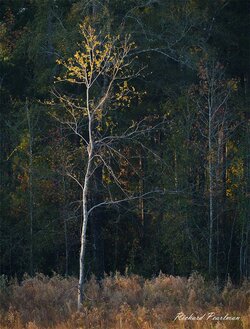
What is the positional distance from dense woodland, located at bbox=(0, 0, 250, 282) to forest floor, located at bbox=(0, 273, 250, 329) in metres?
6.34

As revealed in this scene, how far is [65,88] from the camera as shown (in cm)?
2281

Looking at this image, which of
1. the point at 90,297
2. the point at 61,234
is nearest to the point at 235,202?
the point at 61,234

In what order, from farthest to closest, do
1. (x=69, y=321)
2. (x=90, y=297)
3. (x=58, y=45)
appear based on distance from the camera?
(x=58, y=45) < (x=90, y=297) < (x=69, y=321)

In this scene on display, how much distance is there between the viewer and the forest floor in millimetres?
11141

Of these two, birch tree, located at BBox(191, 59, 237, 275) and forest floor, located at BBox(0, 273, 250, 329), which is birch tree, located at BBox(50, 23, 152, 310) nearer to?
forest floor, located at BBox(0, 273, 250, 329)

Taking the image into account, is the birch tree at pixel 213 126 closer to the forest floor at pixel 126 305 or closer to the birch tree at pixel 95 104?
the birch tree at pixel 95 104

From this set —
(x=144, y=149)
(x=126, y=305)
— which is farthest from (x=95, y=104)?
(x=144, y=149)

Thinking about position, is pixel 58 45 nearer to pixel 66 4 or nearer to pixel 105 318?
pixel 66 4

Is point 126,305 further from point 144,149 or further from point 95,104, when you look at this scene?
point 144,149

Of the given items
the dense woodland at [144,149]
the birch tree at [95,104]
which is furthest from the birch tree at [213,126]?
the birch tree at [95,104]

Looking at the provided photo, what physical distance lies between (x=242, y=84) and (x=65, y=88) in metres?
9.20

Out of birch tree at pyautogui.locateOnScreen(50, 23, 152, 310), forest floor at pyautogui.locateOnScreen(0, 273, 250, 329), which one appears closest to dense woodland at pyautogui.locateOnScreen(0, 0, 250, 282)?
birch tree at pyautogui.locateOnScreen(50, 23, 152, 310)

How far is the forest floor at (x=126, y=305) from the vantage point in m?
11.1

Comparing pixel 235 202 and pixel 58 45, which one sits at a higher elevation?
pixel 58 45
